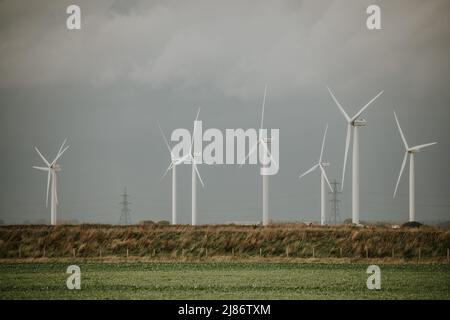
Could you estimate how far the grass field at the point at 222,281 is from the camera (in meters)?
44.0

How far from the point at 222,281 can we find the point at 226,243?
2338 centimetres

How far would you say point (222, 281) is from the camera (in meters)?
50.6

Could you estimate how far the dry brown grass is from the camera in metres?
71.6

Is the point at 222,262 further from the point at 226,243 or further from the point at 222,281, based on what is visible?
the point at 222,281

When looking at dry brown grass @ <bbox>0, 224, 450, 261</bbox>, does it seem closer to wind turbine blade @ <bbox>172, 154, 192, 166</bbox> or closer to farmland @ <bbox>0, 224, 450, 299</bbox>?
farmland @ <bbox>0, 224, 450, 299</bbox>

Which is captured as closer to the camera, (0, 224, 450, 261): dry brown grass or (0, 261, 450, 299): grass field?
(0, 261, 450, 299): grass field

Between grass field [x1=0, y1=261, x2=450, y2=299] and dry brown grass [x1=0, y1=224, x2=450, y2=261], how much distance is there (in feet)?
21.4

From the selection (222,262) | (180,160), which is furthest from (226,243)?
(180,160)

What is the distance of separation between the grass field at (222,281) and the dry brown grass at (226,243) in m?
6.54

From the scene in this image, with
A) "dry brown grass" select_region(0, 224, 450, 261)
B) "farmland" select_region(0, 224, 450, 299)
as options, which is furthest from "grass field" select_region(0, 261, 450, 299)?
"dry brown grass" select_region(0, 224, 450, 261)

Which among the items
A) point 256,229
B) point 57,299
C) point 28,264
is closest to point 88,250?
point 28,264

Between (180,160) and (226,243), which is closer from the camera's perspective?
(226,243)

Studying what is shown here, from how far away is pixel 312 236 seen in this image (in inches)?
2972
